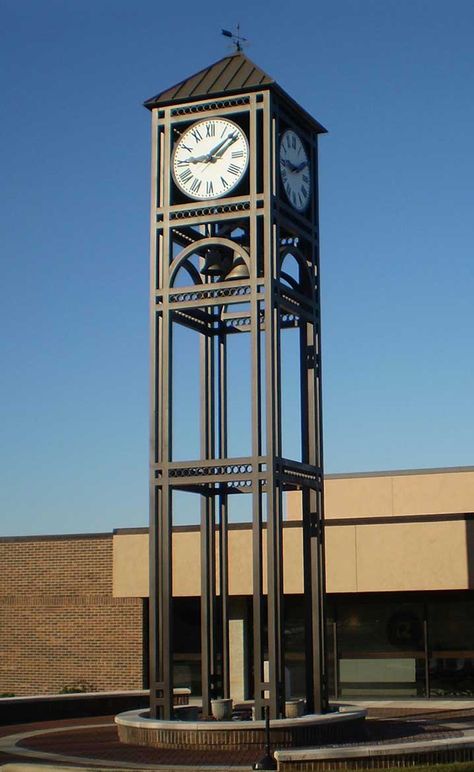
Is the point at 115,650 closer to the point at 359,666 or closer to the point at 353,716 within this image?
the point at 359,666

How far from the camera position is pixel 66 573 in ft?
120

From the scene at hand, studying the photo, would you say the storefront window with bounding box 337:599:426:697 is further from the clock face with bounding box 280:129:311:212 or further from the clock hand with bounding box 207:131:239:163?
the clock hand with bounding box 207:131:239:163

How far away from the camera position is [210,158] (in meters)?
24.4

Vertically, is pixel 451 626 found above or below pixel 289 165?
below

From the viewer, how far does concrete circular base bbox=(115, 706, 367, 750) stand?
824 inches

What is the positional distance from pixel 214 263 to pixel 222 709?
29.0ft

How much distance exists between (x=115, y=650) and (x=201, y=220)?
15966mm

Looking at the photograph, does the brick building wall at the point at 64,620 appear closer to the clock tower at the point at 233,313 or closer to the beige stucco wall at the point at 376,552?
the beige stucco wall at the point at 376,552

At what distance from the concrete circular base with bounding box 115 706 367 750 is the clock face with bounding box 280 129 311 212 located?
33.4 ft

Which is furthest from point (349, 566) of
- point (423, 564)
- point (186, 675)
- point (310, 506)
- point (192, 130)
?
point (192, 130)

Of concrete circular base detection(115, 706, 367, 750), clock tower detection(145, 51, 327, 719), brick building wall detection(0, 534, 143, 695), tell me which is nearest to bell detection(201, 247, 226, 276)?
clock tower detection(145, 51, 327, 719)

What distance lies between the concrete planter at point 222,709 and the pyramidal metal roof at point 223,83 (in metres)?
11.8

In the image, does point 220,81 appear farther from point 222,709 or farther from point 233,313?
point 222,709

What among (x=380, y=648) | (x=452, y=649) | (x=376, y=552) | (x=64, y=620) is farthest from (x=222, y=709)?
(x=64, y=620)
